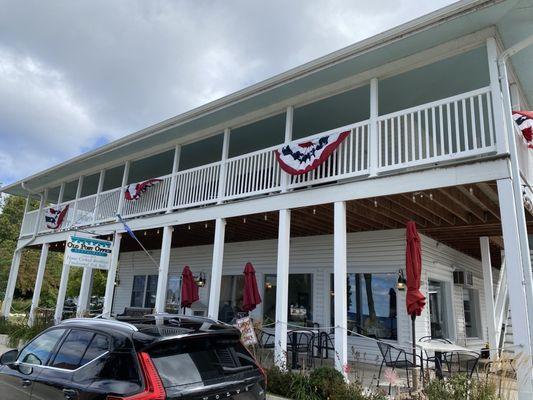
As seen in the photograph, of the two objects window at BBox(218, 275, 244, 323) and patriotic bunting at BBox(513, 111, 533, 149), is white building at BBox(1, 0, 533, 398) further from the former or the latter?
patriotic bunting at BBox(513, 111, 533, 149)

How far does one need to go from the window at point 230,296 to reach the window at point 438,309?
549 cm

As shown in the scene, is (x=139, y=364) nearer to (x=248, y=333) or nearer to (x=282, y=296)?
(x=248, y=333)

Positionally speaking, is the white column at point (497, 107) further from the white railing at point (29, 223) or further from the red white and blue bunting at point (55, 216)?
the white railing at point (29, 223)

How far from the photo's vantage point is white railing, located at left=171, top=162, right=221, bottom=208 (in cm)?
958

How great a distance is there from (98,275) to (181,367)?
116 ft

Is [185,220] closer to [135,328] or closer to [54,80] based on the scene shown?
[135,328]

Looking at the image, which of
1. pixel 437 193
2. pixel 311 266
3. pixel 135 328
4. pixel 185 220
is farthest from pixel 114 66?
pixel 135 328

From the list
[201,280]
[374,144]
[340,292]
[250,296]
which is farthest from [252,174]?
[201,280]

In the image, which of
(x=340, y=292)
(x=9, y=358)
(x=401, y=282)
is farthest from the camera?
(x=401, y=282)

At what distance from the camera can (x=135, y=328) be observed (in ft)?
10.9

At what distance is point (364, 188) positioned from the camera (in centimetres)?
686

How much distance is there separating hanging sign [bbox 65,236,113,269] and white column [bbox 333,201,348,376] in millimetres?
6716

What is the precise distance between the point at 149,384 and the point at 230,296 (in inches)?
396

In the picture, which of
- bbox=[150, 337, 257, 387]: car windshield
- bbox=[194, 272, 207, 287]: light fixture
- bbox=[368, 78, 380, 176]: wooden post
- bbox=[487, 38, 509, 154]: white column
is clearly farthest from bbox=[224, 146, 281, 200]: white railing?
bbox=[194, 272, 207, 287]: light fixture
